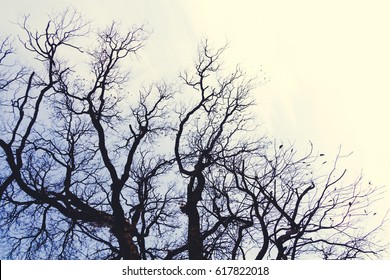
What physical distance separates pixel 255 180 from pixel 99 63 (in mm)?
5808

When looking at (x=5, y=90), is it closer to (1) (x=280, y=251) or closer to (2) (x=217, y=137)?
(2) (x=217, y=137)

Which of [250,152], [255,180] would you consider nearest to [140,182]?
[250,152]

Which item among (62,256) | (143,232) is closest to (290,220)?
(143,232)

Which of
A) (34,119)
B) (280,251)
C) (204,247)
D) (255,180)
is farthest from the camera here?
(34,119)

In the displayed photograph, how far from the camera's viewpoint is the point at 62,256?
9438 millimetres

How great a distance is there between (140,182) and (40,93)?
3829 millimetres

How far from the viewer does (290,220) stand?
7.39 m

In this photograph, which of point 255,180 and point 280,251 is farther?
point 255,180

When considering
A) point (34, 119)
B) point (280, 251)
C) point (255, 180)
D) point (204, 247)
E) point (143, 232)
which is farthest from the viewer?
point (143, 232)

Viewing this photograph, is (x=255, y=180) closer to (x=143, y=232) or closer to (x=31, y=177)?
(x=143, y=232)

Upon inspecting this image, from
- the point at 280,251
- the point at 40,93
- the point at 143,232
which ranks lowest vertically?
the point at 280,251

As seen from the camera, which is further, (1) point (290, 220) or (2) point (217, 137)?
(2) point (217, 137)

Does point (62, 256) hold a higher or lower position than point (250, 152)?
lower

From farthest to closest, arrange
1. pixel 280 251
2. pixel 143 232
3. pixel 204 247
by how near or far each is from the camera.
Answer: pixel 143 232, pixel 204 247, pixel 280 251
